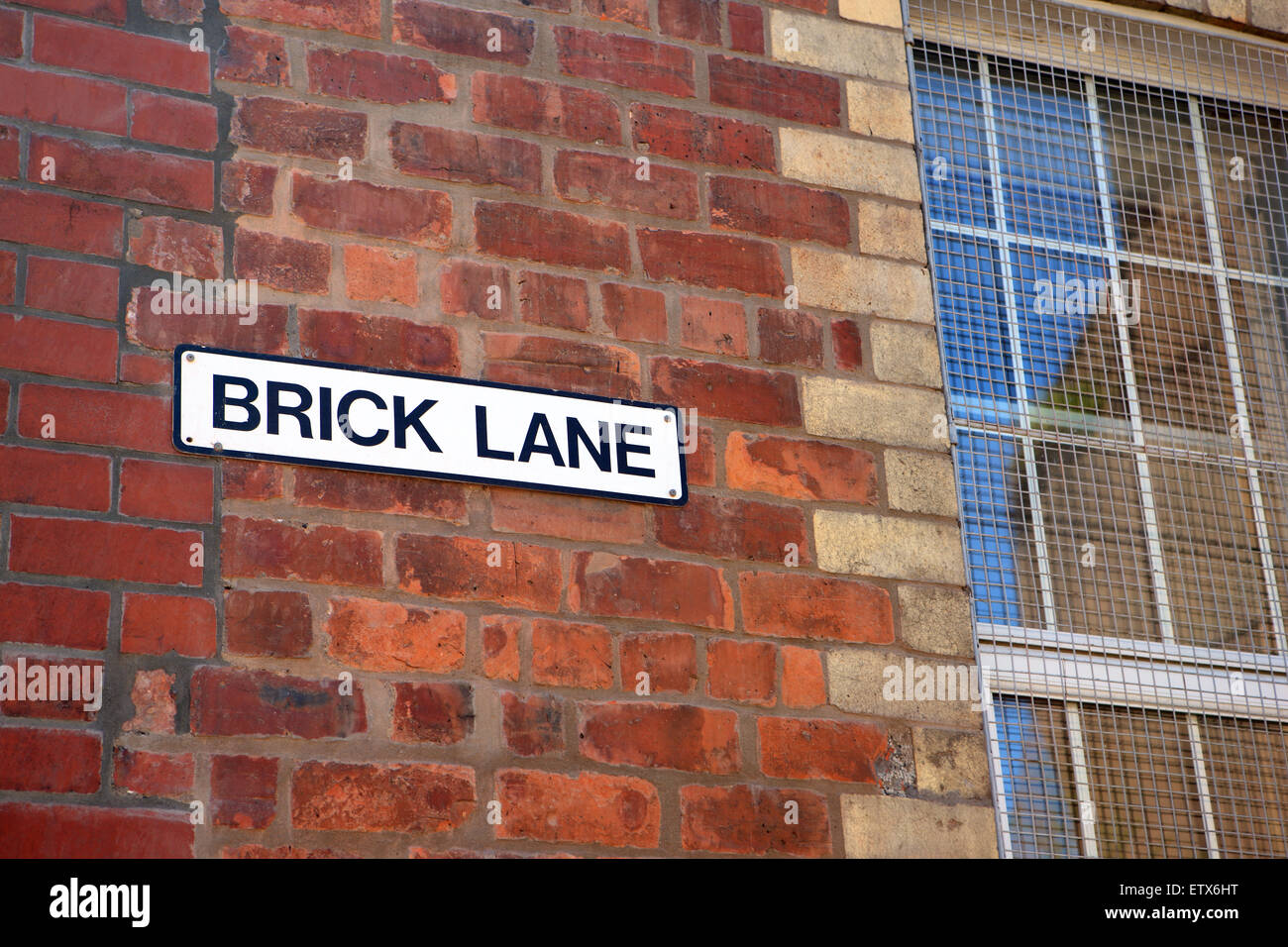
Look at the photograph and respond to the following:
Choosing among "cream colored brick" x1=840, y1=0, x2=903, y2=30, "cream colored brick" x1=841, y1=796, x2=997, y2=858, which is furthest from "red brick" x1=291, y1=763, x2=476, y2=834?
"cream colored brick" x1=840, y1=0, x2=903, y2=30

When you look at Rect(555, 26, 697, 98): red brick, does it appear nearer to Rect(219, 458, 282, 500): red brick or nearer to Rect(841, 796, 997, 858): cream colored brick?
Rect(219, 458, 282, 500): red brick

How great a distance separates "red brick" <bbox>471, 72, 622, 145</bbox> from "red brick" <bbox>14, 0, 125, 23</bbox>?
2.05ft

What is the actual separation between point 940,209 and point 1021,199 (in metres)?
0.22

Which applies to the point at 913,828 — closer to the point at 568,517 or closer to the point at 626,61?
the point at 568,517

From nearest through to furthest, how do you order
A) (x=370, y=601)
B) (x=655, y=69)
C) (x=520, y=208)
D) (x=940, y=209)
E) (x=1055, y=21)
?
(x=370, y=601)
(x=520, y=208)
(x=655, y=69)
(x=940, y=209)
(x=1055, y=21)

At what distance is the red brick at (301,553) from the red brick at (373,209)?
1.82 ft

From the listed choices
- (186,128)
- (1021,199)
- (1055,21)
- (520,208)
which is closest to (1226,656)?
(1021,199)

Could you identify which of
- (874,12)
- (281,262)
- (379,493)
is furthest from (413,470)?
(874,12)

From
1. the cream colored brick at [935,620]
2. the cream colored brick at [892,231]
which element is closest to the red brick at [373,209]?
the cream colored brick at [892,231]

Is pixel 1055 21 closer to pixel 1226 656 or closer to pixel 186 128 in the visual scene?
pixel 1226 656

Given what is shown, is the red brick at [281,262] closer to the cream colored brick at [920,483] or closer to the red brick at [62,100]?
the red brick at [62,100]

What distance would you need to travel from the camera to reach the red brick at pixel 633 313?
277 cm

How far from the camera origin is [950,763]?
2699mm
